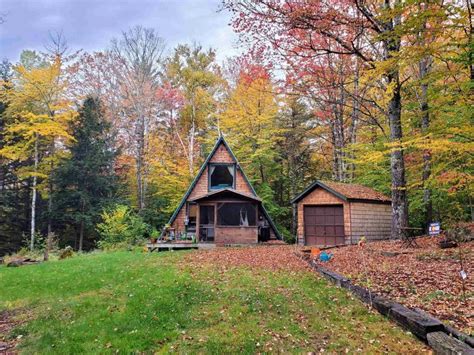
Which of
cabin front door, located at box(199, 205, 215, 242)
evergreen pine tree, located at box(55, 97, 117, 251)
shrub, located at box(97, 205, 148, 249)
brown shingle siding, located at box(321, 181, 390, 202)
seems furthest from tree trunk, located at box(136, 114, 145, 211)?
brown shingle siding, located at box(321, 181, 390, 202)

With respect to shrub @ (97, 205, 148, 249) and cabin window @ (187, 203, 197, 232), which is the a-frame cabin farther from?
shrub @ (97, 205, 148, 249)

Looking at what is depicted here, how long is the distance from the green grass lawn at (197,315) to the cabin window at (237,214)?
864 cm

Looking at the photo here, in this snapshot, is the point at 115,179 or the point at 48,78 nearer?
the point at 48,78

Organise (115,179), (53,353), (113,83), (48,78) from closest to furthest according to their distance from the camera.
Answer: (53,353), (48,78), (115,179), (113,83)

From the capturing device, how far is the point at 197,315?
16.4 feet

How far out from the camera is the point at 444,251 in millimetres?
8039

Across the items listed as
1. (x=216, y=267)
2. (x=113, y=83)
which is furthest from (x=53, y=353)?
(x=113, y=83)

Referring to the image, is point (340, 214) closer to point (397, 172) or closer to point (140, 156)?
point (397, 172)

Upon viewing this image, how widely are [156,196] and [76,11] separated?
13.1 m

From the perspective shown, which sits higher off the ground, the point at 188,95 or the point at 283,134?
the point at 188,95

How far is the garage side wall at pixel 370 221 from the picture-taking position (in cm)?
1434

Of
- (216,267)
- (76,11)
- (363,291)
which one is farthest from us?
(76,11)

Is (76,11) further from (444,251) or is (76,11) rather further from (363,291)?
(444,251)

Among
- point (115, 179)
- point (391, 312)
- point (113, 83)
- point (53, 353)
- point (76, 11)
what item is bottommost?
point (53, 353)
